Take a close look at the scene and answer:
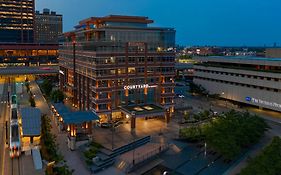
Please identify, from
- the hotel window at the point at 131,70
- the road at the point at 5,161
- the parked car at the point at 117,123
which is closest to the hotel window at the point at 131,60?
the hotel window at the point at 131,70

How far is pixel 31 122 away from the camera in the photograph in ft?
207

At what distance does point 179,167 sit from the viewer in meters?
50.6

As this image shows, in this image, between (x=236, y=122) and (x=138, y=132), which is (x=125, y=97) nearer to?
(x=138, y=132)

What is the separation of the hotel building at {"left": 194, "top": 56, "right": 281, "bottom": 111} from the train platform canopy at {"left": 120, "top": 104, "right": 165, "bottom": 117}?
34.8 m

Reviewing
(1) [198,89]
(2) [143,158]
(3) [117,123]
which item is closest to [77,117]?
(3) [117,123]

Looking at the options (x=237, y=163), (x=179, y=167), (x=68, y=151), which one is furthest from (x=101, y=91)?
(x=237, y=163)

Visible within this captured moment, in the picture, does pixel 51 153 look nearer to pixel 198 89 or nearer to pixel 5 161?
pixel 5 161

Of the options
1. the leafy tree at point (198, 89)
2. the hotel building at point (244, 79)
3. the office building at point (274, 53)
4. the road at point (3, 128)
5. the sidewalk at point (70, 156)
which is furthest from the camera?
the leafy tree at point (198, 89)

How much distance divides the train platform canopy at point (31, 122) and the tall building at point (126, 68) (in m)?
15.0

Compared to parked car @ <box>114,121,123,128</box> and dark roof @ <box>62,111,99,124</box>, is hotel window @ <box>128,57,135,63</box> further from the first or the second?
dark roof @ <box>62,111,99,124</box>

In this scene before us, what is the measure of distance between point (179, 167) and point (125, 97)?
31508 mm

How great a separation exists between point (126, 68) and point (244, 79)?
4202cm

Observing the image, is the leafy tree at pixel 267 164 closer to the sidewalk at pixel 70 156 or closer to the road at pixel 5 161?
the sidewalk at pixel 70 156

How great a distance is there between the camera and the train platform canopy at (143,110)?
70.9 meters
